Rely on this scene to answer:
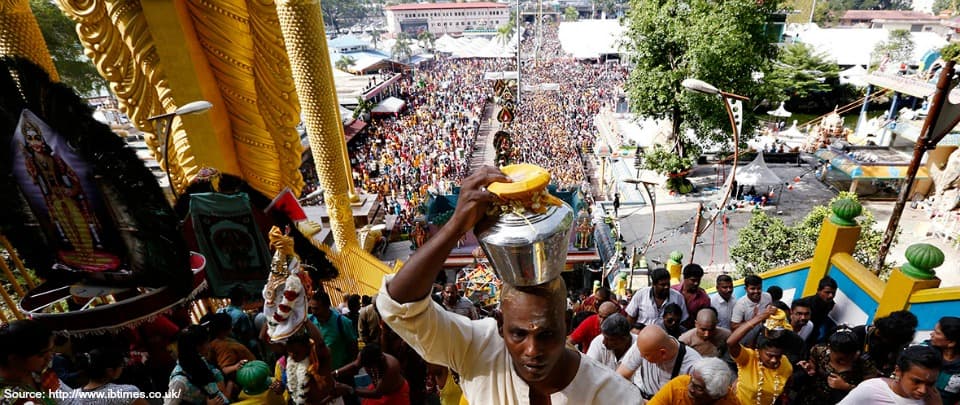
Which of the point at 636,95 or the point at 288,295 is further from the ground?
the point at 288,295

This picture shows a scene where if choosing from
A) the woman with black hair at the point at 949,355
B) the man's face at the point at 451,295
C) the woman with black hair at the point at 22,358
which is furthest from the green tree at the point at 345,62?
the woman with black hair at the point at 949,355

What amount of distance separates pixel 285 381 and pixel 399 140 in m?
23.6

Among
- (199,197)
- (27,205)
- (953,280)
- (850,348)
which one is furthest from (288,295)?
(953,280)

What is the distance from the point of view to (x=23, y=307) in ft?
13.5

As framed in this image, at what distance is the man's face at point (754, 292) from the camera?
14.7ft

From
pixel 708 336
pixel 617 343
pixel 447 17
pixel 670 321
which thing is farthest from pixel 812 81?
pixel 447 17

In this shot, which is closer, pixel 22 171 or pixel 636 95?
pixel 22 171

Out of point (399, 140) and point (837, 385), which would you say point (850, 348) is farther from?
point (399, 140)

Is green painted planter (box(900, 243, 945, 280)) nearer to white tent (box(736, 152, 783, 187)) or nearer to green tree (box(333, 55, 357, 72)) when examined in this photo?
white tent (box(736, 152, 783, 187))

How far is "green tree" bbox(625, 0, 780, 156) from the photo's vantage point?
572 inches

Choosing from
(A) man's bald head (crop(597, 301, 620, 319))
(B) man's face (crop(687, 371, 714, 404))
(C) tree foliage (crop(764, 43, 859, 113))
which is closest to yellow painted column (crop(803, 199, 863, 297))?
(A) man's bald head (crop(597, 301, 620, 319))

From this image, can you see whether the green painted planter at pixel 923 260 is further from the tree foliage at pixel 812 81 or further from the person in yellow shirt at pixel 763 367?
the tree foliage at pixel 812 81

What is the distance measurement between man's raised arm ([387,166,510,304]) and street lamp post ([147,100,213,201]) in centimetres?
327

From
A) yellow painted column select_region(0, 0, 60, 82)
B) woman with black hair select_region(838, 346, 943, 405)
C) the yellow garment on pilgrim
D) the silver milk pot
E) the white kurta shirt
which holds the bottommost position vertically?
the yellow garment on pilgrim
